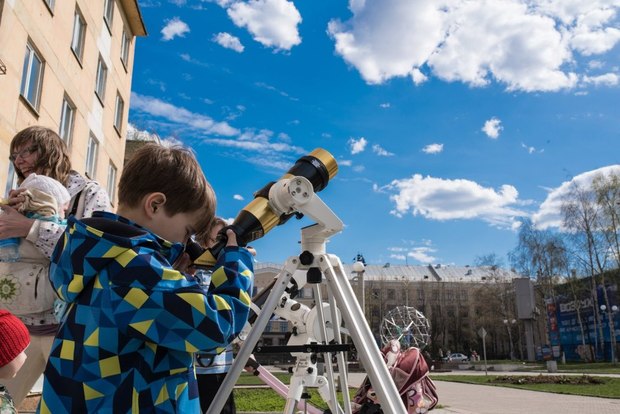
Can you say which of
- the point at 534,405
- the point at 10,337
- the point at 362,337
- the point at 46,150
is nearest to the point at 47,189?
the point at 46,150

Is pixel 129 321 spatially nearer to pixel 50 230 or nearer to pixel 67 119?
pixel 50 230

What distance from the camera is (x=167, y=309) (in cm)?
128

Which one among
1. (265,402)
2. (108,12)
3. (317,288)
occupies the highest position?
(108,12)

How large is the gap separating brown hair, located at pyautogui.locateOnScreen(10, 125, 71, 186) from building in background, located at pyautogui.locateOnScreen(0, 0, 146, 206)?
7.57 metres

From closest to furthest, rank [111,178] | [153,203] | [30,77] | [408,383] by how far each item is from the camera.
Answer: [153,203] → [408,383] → [30,77] → [111,178]

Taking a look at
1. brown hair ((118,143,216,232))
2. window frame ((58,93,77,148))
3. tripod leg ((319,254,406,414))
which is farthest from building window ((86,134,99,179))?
brown hair ((118,143,216,232))

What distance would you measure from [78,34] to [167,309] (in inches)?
564

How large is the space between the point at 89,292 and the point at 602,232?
42991 mm

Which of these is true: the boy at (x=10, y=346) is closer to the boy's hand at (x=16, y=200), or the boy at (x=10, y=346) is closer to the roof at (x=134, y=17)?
the boy's hand at (x=16, y=200)

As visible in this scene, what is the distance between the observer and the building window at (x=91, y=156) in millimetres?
14555

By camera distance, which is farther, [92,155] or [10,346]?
[92,155]

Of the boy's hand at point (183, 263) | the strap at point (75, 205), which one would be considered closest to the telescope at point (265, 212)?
the boy's hand at point (183, 263)

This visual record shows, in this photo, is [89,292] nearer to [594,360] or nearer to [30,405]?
[30,405]

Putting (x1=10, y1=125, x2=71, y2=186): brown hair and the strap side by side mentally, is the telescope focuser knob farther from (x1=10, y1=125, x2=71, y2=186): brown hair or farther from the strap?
(x1=10, y1=125, x2=71, y2=186): brown hair
